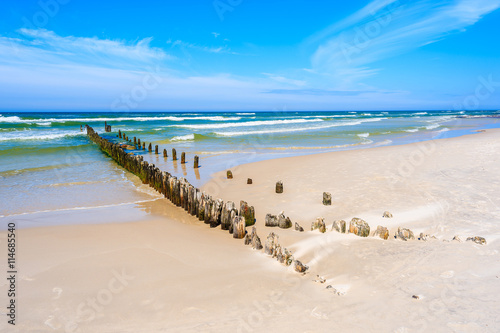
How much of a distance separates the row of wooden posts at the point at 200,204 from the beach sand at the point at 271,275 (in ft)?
A: 0.82

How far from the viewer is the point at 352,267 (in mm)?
4512

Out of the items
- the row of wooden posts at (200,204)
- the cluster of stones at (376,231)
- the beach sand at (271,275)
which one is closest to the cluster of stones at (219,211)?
the row of wooden posts at (200,204)

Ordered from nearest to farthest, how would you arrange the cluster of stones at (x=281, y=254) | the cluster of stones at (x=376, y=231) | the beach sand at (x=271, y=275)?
1. the beach sand at (x=271, y=275)
2. the cluster of stones at (x=281, y=254)
3. the cluster of stones at (x=376, y=231)

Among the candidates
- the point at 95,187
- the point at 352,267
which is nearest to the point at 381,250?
the point at 352,267

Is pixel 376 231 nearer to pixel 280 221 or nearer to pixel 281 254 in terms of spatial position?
pixel 280 221

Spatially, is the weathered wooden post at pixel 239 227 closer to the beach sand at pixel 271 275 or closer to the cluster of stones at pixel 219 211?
the cluster of stones at pixel 219 211

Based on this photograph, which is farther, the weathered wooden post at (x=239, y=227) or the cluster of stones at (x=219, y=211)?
the weathered wooden post at (x=239, y=227)

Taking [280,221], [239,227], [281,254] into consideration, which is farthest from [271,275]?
[280,221]

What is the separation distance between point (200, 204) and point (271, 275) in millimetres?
3267

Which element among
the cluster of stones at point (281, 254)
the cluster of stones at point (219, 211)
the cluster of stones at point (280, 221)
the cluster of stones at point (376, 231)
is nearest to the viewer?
the cluster of stones at point (281, 254)

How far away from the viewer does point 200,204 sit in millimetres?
7242

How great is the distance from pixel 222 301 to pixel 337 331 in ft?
4.81

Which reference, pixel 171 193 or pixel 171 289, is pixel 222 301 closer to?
pixel 171 289

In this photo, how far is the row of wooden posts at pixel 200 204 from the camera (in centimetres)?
638
